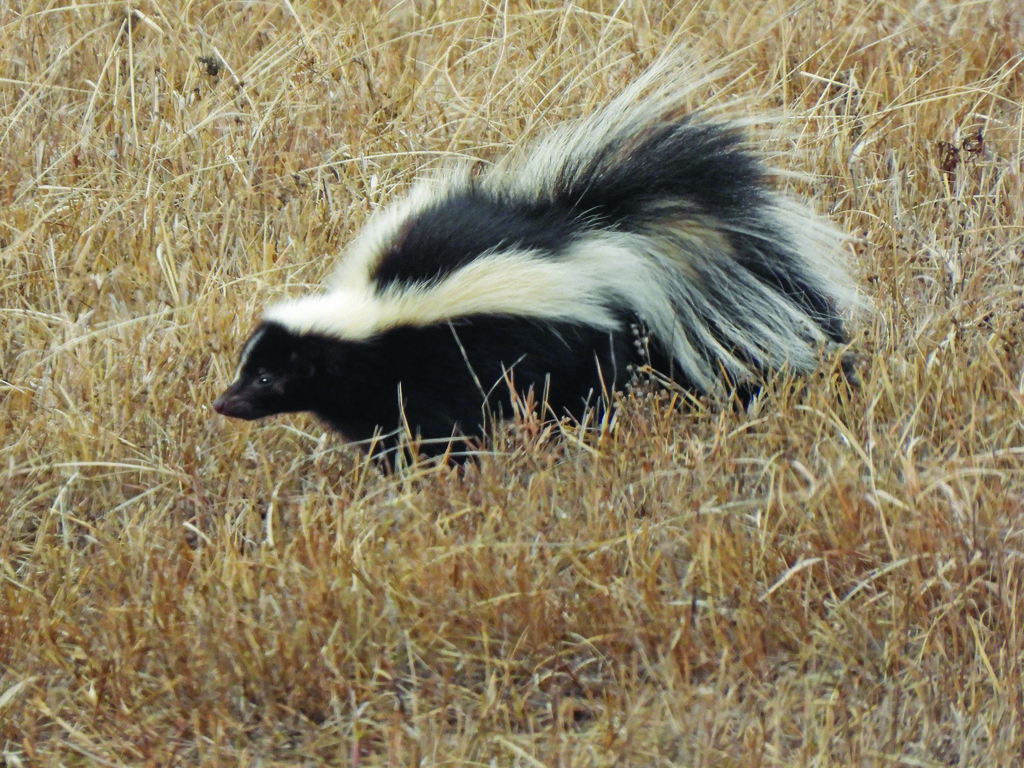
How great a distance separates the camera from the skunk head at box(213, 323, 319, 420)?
4096mm

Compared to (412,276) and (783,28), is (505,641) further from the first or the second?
(783,28)

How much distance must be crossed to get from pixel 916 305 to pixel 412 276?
1.49 m

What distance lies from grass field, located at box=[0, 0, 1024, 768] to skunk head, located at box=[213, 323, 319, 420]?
16cm

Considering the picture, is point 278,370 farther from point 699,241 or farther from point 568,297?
point 699,241

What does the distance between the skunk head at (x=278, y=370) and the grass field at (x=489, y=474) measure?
158 millimetres

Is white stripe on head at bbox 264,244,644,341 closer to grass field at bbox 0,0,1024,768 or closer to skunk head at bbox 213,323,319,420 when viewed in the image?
skunk head at bbox 213,323,319,420

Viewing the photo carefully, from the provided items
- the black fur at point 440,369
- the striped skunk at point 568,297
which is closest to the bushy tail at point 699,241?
the striped skunk at point 568,297

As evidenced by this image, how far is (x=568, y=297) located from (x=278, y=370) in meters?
0.83

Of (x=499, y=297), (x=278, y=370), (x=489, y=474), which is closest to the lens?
(x=489, y=474)

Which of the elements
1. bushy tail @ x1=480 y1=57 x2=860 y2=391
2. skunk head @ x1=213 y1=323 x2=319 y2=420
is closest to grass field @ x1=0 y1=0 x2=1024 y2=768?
skunk head @ x1=213 y1=323 x2=319 y2=420

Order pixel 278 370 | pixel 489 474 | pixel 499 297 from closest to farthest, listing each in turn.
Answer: pixel 489 474
pixel 499 297
pixel 278 370

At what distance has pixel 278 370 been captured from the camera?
4.12 m

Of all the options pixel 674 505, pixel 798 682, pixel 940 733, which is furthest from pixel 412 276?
pixel 940 733

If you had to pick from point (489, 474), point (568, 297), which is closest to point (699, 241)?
point (568, 297)
